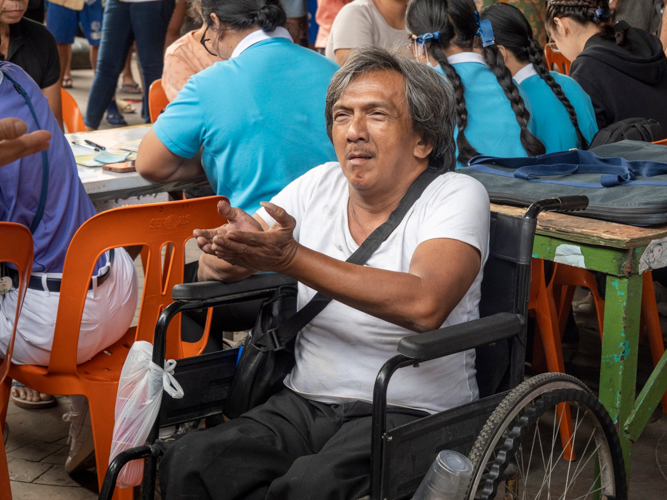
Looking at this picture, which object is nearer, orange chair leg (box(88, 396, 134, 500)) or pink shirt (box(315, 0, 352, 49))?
orange chair leg (box(88, 396, 134, 500))

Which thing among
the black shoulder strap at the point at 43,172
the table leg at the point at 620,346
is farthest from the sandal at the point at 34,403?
the table leg at the point at 620,346

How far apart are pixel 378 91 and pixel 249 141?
2.47 ft

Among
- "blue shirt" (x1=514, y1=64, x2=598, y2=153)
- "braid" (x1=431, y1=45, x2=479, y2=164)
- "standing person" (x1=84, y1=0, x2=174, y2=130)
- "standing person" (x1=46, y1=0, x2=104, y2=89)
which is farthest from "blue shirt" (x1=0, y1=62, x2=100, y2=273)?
"standing person" (x1=46, y1=0, x2=104, y2=89)

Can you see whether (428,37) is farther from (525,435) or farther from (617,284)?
(525,435)

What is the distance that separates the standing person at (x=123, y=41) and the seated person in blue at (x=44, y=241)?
3.21 m

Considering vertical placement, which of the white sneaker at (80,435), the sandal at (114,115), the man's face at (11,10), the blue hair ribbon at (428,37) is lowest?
the white sneaker at (80,435)

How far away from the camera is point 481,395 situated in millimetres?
1807

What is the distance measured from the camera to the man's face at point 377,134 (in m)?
1.73

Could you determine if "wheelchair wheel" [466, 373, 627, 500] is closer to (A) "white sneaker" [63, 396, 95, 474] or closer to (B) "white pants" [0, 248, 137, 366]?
(B) "white pants" [0, 248, 137, 366]

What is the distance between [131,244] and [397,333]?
793 mm

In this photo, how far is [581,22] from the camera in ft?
11.8

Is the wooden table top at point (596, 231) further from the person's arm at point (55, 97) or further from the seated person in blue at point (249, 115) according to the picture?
the person's arm at point (55, 97)

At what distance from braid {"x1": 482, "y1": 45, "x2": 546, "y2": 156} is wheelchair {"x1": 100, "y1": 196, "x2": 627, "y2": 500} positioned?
947 millimetres

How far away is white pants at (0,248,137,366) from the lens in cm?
202
